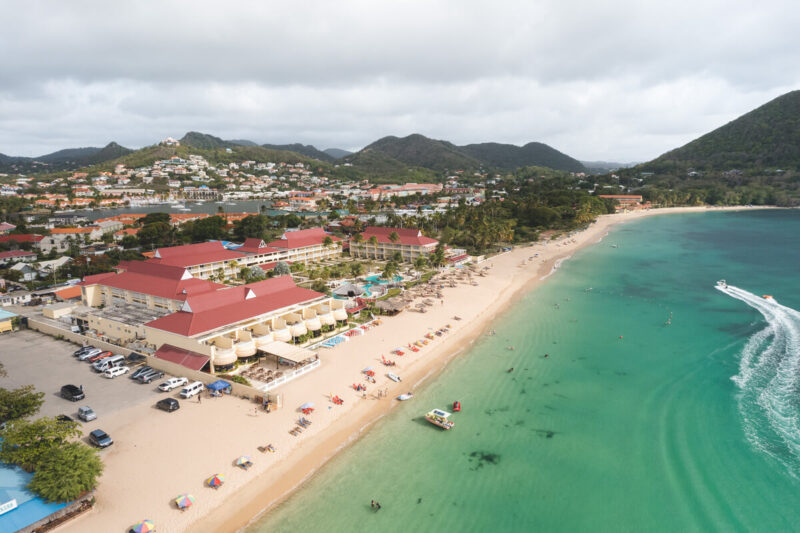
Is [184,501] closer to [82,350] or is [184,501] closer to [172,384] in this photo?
[172,384]

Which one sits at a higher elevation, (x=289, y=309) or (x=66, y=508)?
(x=289, y=309)

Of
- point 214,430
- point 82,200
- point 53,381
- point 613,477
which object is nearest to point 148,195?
point 82,200

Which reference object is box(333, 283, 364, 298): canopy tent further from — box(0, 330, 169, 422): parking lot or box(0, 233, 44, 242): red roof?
box(0, 233, 44, 242): red roof

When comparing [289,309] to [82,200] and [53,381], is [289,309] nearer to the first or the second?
[53,381]

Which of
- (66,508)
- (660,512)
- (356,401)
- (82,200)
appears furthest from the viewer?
(82,200)

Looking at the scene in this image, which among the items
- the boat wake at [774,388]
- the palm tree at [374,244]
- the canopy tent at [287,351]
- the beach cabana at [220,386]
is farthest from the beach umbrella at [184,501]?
the palm tree at [374,244]

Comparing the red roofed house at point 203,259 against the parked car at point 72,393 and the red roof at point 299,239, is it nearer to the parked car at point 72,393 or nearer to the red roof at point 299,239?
the red roof at point 299,239

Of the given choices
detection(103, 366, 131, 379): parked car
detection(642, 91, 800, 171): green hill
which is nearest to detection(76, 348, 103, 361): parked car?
detection(103, 366, 131, 379): parked car

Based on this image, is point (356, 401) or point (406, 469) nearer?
point (406, 469)
